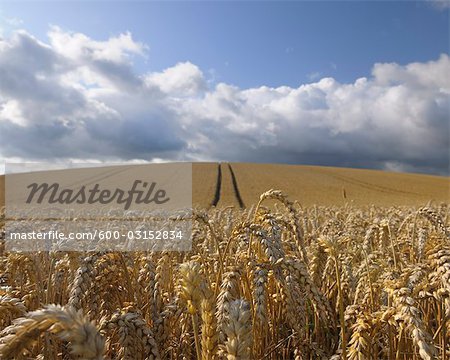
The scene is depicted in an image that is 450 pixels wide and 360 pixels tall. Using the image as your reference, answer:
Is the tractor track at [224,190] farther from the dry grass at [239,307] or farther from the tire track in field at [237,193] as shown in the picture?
the dry grass at [239,307]

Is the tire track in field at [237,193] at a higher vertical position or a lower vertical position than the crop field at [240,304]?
lower

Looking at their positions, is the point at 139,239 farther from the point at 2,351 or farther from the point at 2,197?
the point at 2,197

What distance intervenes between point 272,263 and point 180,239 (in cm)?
223

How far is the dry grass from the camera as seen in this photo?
130 centimetres

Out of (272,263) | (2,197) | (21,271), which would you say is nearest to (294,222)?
(272,263)

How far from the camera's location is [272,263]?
2398 millimetres

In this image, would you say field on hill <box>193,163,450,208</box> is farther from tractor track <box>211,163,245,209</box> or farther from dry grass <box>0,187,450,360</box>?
dry grass <box>0,187,450,360</box>

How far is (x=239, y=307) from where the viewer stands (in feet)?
4.45

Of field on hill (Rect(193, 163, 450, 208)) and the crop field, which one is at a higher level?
the crop field

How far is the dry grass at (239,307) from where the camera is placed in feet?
4.25
